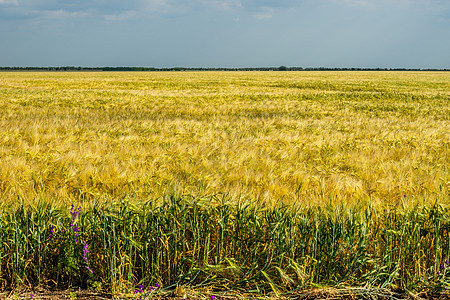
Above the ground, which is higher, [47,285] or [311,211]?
[311,211]

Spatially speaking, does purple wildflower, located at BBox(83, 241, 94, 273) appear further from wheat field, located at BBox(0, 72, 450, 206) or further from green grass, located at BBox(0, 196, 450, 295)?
wheat field, located at BBox(0, 72, 450, 206)

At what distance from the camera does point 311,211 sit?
2.76 m

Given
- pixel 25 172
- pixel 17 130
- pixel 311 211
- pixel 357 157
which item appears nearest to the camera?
pixel 311 211

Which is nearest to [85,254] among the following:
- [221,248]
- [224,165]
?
[221,248]

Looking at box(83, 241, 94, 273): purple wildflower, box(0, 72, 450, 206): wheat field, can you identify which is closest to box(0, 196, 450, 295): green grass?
box(83, 241, 94, 273): purple wildflower

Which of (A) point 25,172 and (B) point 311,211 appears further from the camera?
(A) point 25,172

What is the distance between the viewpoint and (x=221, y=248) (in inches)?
103

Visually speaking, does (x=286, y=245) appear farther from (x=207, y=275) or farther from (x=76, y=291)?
(x=76, y=291)

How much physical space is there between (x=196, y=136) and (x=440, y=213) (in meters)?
5.50

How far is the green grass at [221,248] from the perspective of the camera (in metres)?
2.42

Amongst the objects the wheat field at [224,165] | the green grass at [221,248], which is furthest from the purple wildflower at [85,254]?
the wheat field at [224,165]

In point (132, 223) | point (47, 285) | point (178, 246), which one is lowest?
point (47, 285)

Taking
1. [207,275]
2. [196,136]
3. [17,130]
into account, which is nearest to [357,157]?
[196,136]

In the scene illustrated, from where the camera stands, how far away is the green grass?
95.1 inches
